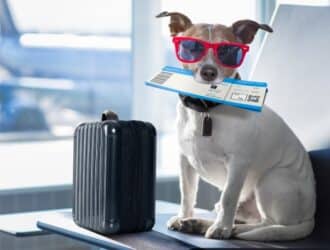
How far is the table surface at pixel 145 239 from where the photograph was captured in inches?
51.6

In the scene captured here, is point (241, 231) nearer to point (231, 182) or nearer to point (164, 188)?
point (231, 182)

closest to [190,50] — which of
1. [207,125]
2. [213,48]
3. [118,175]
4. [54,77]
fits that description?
[213,48]

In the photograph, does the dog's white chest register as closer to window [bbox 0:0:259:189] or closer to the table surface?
the table surface

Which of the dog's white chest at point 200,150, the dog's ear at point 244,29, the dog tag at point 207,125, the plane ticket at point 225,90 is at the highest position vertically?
the dog's ear at point 244,29

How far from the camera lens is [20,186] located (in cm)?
243

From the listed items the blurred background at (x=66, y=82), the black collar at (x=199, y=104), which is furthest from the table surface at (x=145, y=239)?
the blurred background at (x=66, y=82)

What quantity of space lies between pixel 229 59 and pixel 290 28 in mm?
550

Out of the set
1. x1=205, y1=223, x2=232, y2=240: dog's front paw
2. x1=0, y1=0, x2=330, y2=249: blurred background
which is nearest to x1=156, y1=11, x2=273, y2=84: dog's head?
x1=205, y1=223, x2=232, y2=240: dog's front paw

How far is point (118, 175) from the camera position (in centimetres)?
139

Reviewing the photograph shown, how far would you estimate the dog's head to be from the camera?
1372mm

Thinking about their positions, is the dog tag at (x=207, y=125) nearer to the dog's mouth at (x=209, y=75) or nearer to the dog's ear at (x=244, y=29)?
the dog's mouth at (x=209, y=75)

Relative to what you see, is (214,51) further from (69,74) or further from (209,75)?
(69,74)

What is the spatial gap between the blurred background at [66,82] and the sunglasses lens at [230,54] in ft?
4.06

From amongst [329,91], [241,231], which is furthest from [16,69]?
[241,231]
